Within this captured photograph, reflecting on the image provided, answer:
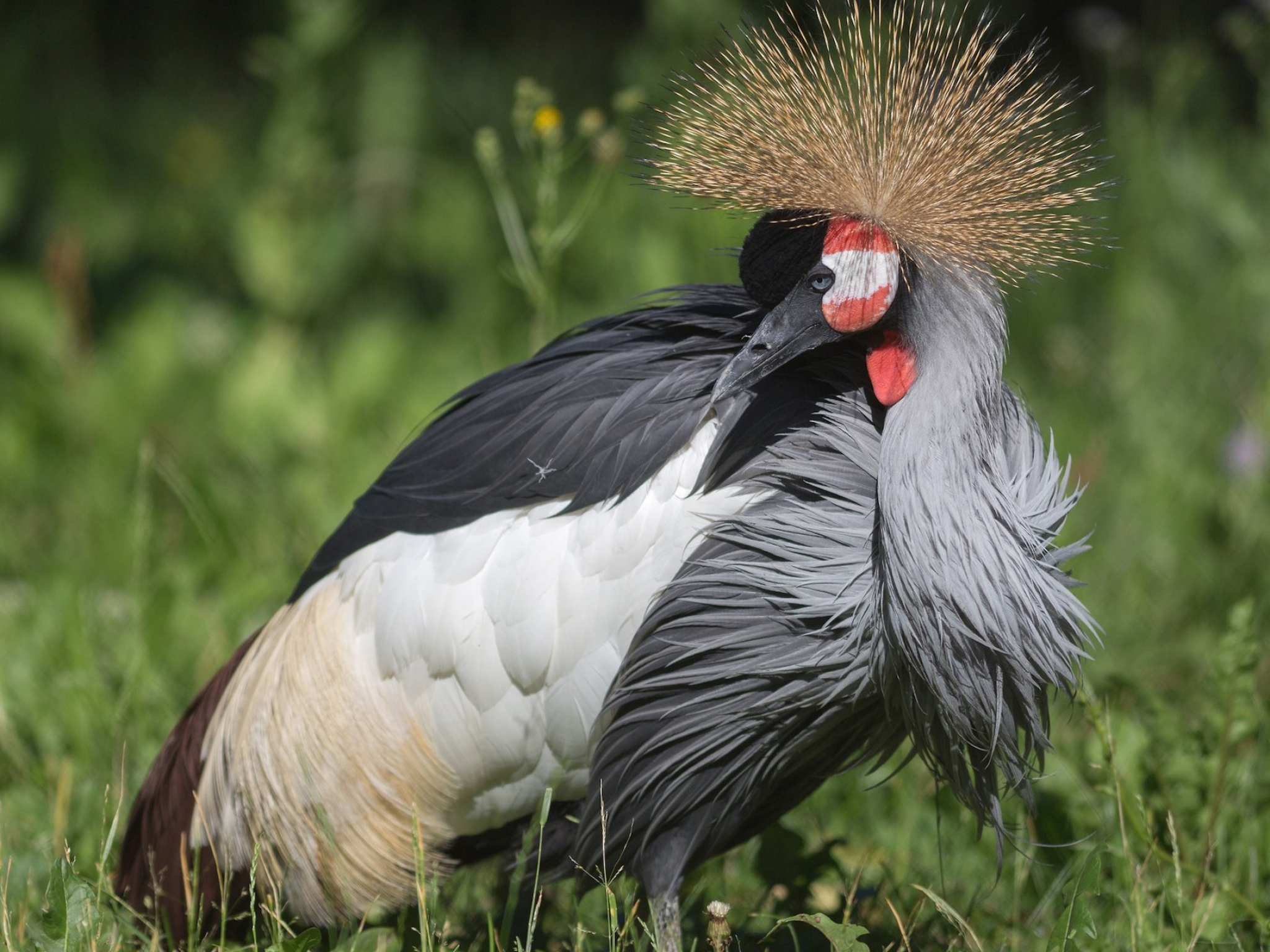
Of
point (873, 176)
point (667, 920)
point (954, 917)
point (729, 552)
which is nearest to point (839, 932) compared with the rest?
point (954, 917)

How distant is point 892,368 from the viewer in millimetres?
1402

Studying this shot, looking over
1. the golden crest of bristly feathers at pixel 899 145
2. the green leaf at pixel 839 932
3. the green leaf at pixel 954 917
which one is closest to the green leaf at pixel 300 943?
the green leaf at pixel 839 932

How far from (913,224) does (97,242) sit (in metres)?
3.42

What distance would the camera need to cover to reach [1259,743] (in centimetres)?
188

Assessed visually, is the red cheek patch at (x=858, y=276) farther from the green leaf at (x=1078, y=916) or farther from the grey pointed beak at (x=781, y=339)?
the green leaf at (x=1078, y=916)

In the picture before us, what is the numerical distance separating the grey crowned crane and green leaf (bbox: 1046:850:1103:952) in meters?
0.10

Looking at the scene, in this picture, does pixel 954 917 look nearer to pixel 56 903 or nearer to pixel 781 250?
pixel 781 250

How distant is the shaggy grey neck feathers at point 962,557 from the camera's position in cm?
133

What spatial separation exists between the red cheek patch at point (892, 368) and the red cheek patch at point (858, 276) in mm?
46

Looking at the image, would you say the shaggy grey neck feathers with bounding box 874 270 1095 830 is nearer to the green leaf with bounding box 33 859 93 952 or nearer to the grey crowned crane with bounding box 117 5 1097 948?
the grey crowned crane with bounding box 117 5 1097 948

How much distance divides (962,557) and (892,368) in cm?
21

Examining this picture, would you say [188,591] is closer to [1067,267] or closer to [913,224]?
[913,224]

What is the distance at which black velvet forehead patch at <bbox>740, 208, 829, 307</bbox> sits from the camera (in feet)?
4.54

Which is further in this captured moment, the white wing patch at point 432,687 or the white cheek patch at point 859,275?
the white wing patch at point 432,687
